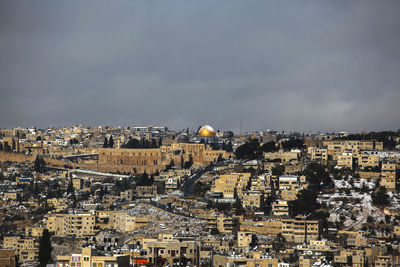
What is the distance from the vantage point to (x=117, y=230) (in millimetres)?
57406

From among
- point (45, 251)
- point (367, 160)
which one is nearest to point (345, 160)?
point (367, 160)

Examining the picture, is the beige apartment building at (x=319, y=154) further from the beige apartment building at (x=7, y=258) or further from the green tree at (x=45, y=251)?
the beige apartment building at (x=7, y=258)

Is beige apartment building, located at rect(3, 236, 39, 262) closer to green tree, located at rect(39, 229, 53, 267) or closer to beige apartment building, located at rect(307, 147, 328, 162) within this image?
green tree, located at rect(39, 229, 53, 267)

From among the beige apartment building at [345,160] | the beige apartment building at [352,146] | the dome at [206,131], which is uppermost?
the dome at [206,131]

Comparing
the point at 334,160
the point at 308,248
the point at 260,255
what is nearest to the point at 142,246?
the point at 260,255

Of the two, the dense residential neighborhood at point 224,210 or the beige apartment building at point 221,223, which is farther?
the beige apartment building at point 221,223

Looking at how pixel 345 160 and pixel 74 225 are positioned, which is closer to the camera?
pixel 74 225

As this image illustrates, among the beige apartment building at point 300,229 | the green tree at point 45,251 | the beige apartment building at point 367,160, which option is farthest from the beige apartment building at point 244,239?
the beige apartment building at point 367,160

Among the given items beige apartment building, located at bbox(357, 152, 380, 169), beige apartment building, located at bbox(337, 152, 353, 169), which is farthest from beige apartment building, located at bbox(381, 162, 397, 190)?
beige apartment building, located at bbox(337, 152, 353, 169)

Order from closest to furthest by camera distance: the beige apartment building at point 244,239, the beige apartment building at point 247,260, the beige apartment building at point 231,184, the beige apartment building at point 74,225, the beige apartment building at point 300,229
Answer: the beige apartment building at point 247,260
the beige apartment building at point 244,239
the beige apartment building at point 300,229
the beige apartment building at point 74,225
the beige apartment building at point 231,184

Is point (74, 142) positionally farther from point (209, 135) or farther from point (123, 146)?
point (209, 135)

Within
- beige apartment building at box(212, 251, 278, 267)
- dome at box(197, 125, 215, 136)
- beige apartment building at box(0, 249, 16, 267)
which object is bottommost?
beige apartment building at box(0, 249, 16, 267)

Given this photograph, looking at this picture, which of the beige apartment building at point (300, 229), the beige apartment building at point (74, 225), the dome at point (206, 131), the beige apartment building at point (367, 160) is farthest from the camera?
the dome at point (206, 131)

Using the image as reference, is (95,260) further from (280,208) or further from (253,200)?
(253,200)
